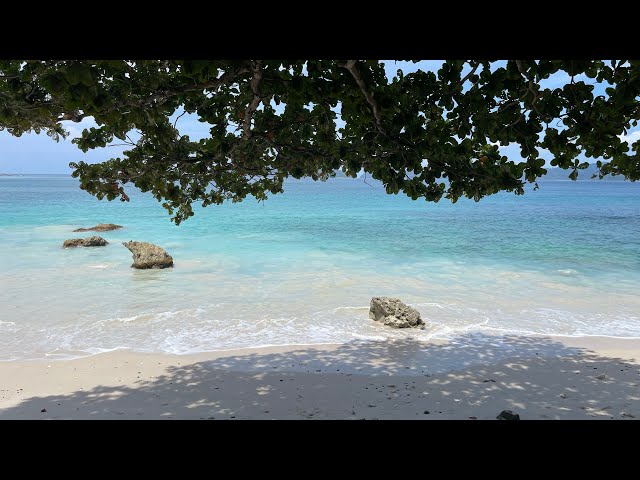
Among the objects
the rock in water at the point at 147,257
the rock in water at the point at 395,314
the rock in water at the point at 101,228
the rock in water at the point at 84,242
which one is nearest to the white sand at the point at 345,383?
the rock in water at the point at 395,314

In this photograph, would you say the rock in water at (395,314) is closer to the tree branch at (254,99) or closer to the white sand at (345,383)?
the white sand at (345,383)

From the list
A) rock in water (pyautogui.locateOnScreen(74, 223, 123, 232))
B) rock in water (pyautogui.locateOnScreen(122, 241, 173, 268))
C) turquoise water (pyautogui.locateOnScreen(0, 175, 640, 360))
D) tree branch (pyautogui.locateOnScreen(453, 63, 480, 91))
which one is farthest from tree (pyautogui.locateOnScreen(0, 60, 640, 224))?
rock in water (pyautogui.locateOnScreen(74, 223, 123, 232))

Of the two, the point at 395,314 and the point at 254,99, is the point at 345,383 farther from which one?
the point at 254,99

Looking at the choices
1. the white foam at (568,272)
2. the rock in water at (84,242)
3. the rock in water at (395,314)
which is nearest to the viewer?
the rock in water at (395,314)

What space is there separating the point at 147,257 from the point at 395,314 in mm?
13545

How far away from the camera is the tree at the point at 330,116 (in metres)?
5.11

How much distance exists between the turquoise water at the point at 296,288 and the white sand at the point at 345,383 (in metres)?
1.20

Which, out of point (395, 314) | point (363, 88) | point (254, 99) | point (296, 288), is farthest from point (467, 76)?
point (296, 288)

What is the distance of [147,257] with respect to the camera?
74.4 feet

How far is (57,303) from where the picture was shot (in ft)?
54.6

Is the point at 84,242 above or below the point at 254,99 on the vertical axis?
below
